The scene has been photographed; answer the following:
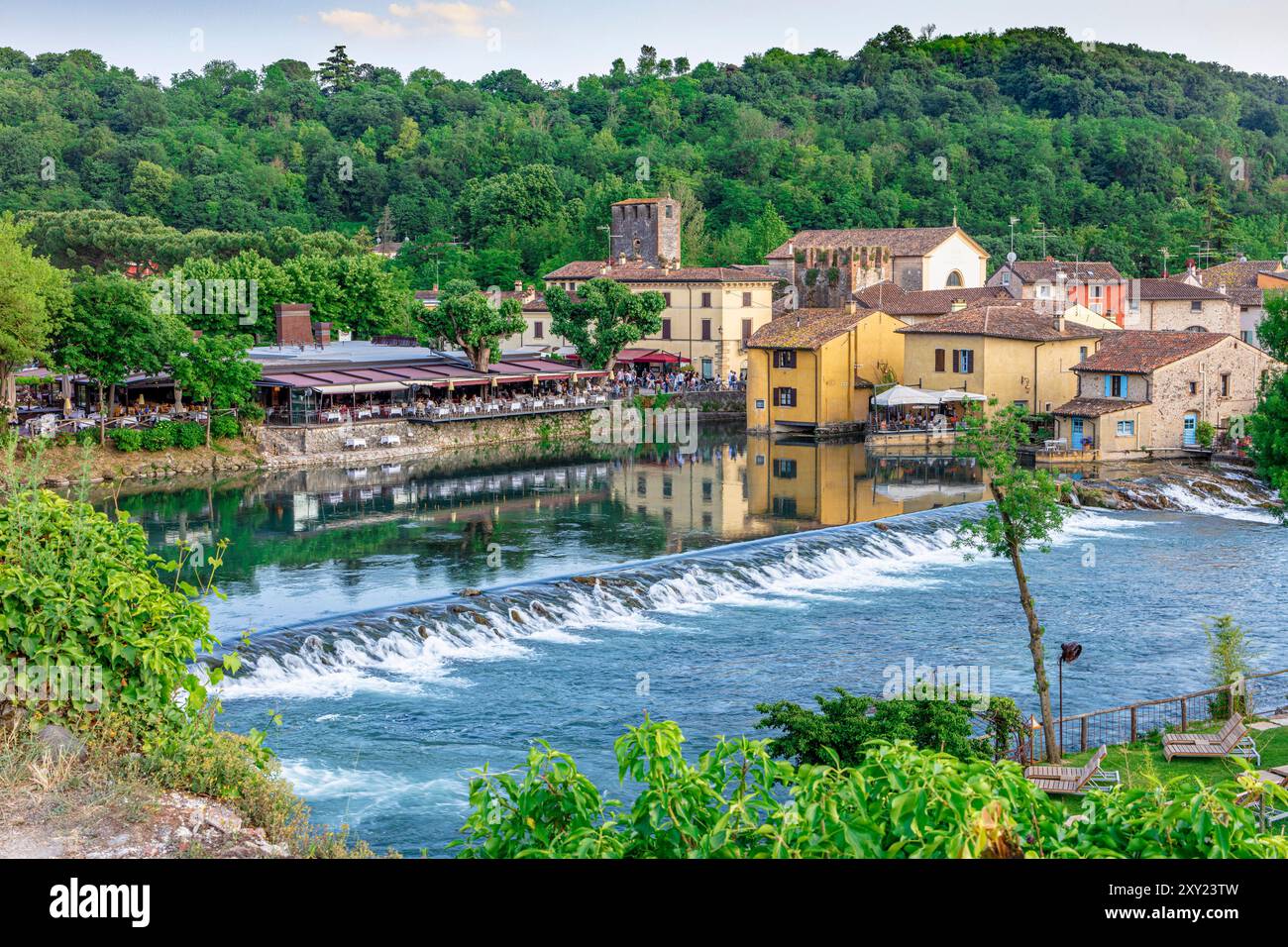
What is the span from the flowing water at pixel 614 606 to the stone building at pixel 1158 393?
17.6 ft

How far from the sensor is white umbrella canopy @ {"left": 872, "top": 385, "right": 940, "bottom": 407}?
51.3 m

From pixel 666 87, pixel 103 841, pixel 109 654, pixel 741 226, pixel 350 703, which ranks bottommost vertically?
pixel 350 703

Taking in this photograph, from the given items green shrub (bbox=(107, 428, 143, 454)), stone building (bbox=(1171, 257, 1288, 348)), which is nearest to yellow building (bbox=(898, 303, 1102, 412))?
stone building (bbox=(1171, 257, 1288, 348))

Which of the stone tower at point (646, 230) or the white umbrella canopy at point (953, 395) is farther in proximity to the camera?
the stone tower at point (646, 230)

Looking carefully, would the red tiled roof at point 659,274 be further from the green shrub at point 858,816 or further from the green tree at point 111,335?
the green shrub at point 858,816

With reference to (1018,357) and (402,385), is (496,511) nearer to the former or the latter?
(402,385)

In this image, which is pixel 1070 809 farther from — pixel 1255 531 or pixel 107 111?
pixel 107 111

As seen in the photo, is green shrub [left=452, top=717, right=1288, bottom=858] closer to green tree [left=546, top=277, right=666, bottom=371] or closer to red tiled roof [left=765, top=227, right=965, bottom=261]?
green tree [left=546, top=277, right=666, bottom=371]

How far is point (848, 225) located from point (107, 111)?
44768mm

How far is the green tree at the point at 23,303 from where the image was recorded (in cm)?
4178

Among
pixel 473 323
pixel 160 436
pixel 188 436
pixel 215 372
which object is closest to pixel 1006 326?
pixel 473 323

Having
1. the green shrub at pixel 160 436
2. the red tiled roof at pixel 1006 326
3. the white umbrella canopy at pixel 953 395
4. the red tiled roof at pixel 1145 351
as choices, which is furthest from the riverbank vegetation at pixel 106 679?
the red tiled roof at pixel 1006 326
